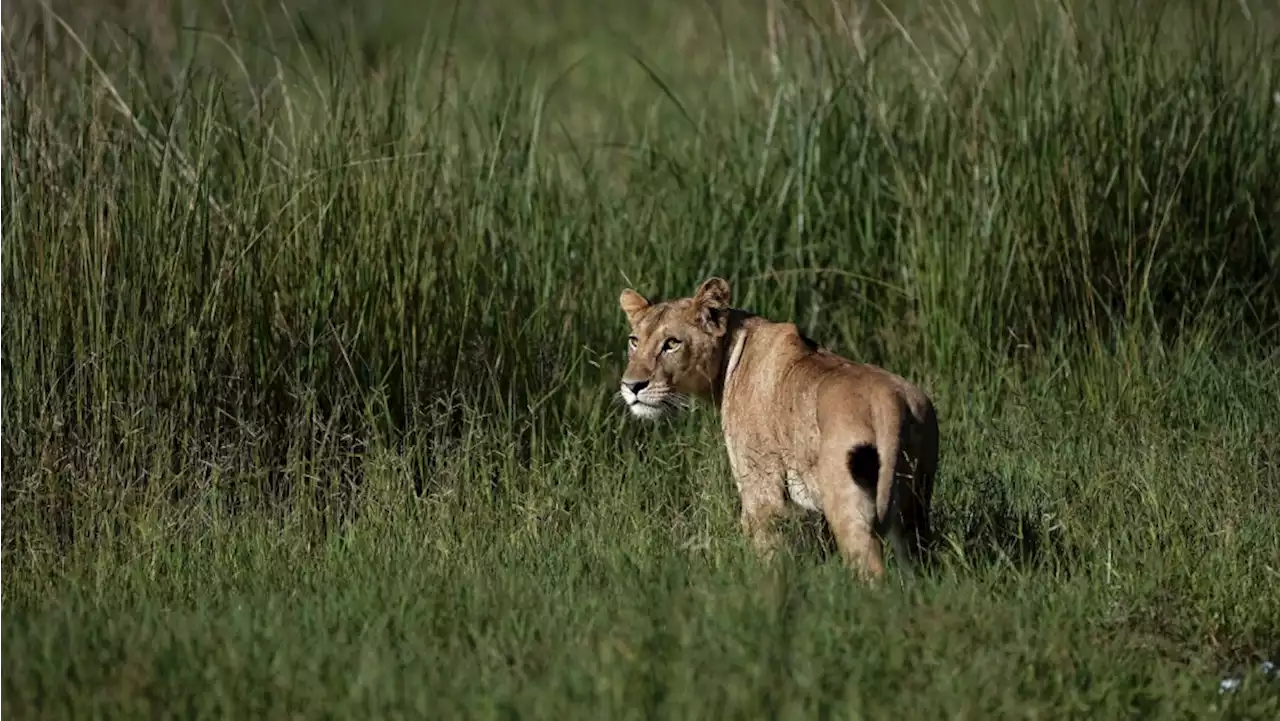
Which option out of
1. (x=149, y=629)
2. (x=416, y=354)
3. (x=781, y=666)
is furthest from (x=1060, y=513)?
(x=149, y=629)

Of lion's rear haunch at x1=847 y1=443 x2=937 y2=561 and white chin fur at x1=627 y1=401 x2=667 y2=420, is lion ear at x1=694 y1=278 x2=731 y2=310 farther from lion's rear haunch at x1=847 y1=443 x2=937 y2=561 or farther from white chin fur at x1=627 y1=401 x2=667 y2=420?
lion's rear haunch at x1=847 y1=443 x2=937 y2=561

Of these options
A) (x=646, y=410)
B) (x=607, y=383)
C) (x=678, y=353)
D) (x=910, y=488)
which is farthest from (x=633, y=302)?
(x=910, y=488)

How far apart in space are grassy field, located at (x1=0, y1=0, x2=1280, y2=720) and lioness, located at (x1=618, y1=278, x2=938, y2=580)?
186 mm

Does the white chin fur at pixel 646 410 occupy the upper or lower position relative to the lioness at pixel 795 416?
lower

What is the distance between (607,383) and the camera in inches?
280

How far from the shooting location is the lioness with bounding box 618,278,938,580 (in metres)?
4.88

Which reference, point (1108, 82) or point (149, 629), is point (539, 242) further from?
point (149, 629)

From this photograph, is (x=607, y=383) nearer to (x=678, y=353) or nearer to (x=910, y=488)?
(x=678, y=353)

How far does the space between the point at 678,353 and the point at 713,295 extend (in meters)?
0.21

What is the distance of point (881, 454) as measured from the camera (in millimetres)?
4828

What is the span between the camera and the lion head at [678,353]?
583cm

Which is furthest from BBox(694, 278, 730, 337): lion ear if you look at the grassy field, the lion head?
the grassy field

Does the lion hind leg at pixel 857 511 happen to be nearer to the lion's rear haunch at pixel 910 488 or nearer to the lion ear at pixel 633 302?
the lion's rear haunch at pixel 910 488

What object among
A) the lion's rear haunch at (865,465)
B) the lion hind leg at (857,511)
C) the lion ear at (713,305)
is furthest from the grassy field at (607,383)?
the lion ear at (713,305)
